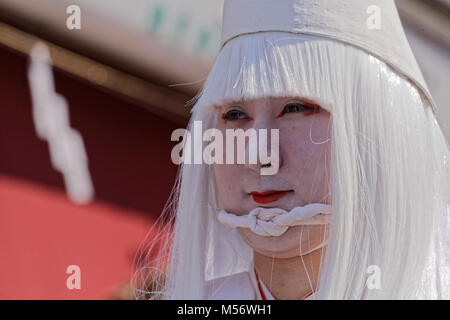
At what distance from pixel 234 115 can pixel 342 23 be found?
290mm

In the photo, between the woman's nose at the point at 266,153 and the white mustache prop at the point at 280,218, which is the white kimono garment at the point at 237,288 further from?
the woman's nose at the point at 266,153

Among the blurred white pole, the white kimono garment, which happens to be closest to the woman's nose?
the white kimono garment

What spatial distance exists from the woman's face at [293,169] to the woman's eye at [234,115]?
36mm

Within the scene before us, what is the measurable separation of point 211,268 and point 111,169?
1.33 meters

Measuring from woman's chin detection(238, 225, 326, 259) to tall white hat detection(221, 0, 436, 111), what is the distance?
1.22ft

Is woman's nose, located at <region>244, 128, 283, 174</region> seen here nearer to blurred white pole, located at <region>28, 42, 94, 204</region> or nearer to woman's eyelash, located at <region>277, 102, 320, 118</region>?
woman's eyelash, located at <region>277, 102, 320, 118</region>

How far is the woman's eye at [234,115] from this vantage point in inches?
61.8

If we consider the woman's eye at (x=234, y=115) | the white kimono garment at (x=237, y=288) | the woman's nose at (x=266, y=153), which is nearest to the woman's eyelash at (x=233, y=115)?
the woman's eye at (x=234, y=115)

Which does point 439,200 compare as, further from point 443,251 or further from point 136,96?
point 136,96

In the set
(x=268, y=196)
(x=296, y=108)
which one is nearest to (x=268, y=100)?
(x=296, y=108)

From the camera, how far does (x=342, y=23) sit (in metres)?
1.51

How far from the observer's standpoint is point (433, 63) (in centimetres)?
329

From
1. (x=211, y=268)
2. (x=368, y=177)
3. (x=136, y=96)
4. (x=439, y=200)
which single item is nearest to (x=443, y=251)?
(x=439, y=200)
